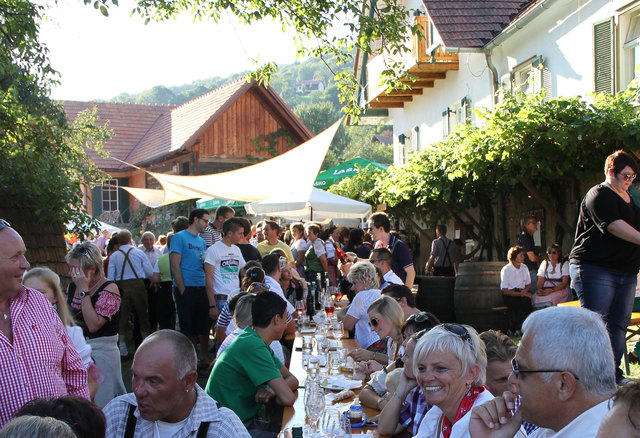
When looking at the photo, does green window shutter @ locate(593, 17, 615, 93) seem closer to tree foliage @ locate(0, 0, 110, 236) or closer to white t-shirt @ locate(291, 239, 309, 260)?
white t-shirt @ locate(291, 239, 309, 260)

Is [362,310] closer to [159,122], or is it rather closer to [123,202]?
[123,202]

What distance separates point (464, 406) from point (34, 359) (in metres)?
2.01

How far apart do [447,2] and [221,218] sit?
972 centimetres

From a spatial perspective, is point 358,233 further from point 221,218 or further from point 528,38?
point 528,38

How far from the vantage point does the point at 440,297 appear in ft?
38.2

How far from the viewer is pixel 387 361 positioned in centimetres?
571

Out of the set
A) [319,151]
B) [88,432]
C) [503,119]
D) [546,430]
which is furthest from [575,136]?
[88,432]

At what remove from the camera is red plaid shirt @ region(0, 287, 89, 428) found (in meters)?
2.95

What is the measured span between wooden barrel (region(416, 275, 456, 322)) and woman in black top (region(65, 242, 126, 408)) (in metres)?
6.79

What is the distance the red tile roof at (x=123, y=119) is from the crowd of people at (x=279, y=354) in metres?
27.6

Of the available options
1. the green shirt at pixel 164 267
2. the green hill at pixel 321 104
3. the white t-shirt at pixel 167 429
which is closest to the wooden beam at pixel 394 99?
the green hill at pixel 321 104

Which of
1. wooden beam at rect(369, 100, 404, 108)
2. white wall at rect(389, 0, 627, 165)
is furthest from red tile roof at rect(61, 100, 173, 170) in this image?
white wall at rect(389, 0, 627, 165)

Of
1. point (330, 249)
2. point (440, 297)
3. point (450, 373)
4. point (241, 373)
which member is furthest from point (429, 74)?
point (450, 373)

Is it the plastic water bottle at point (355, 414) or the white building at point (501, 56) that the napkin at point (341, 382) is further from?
the white building at point (501, 56)
